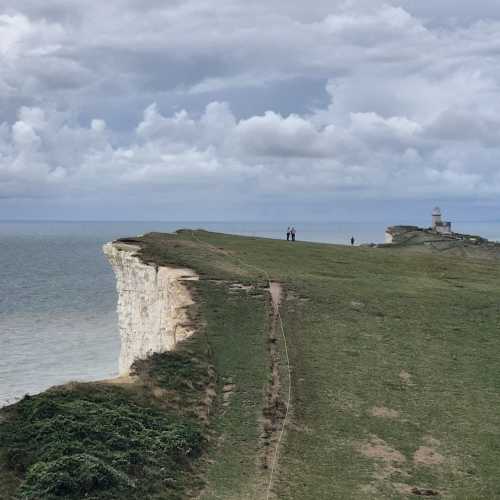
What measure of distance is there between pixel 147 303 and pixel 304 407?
16.9 m

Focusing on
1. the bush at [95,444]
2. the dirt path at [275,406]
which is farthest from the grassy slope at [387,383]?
the bush at [95,444]

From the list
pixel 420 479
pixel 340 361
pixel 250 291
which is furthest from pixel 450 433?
pixel 250 291

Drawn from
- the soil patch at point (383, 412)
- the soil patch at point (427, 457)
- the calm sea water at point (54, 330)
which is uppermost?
the soil patch at point (383, 412)

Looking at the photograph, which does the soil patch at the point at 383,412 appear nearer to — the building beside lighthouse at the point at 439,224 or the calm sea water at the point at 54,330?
the calm sea water at the point at 54,330

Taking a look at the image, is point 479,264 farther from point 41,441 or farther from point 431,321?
point 41,441

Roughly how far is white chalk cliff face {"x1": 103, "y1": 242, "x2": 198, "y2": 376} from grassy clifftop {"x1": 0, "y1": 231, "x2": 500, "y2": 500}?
978 millimetres

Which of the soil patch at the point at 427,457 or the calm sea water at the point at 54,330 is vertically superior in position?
the soil patch at the point at 427,457

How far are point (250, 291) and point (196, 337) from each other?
677 cm

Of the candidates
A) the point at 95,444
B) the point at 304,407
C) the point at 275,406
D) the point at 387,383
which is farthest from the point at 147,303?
the point at 95,444

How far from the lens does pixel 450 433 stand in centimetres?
1895

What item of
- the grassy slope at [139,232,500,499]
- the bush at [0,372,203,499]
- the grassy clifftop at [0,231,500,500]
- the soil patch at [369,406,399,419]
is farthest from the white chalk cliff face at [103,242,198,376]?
the soil patch at [369,406,399,419]

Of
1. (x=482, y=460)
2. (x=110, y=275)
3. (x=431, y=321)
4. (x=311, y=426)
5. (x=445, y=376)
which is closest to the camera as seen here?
(x=482, y=460)

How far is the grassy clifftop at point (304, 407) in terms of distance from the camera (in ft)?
50.3

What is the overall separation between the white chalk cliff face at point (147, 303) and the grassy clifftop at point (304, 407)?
98cm
